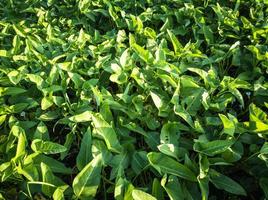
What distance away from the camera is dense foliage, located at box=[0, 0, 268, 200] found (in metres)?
1.47

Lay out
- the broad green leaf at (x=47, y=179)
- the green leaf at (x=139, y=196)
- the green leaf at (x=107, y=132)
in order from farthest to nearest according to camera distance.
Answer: the green leaf at (x=107, y=132) < the broad green leaf at (x=47, y=179) < the green leaf at (x=139, y=196)

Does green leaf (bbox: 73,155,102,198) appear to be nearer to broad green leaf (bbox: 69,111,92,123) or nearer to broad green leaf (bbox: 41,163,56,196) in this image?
broad green leaf (bbox: 41,163,56,196)

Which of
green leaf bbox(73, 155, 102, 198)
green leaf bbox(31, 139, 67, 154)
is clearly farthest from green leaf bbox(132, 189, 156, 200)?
green leaf bbox(31, 139, 67, 154)

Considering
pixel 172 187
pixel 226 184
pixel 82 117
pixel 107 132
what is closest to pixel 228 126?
pixel 226 184

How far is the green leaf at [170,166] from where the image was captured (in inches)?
56.6

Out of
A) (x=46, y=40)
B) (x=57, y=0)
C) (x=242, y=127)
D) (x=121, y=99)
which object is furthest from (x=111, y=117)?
(x=57, y=0)

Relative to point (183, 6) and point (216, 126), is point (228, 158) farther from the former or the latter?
point (183, 6)

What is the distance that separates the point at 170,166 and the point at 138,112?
14.1 inches

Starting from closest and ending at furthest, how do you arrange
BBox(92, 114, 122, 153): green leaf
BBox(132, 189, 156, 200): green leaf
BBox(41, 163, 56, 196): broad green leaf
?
BBox(132, 189, 156, 200): green leaf
BBox(41, 163, 56, 196): broad green leaf
BBox(92, 114, 122, 153): green leaf

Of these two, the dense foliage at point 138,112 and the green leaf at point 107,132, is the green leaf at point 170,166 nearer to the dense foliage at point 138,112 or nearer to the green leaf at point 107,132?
the dense foliage at point 138,112

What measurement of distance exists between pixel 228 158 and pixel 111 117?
0.50m

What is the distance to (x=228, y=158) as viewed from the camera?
1.54 m

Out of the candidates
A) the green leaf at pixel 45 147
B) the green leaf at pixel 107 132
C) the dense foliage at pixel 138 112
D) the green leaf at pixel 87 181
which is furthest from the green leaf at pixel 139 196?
the green leaf at pixel 45 147

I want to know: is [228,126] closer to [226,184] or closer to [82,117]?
[226,184]
